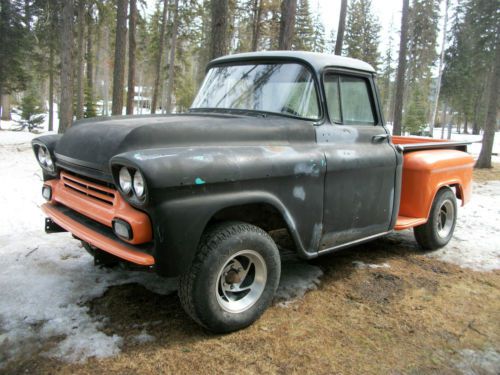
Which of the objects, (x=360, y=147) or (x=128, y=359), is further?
(x=360, y=147)

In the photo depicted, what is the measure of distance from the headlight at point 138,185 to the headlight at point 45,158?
1561 mm

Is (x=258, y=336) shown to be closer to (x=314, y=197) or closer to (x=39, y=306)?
(x=314, y=197)

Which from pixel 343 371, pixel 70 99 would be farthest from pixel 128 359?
pixel 70 99

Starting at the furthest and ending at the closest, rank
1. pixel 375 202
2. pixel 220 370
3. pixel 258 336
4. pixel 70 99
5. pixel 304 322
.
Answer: pixel 70 99, pixel 375 202, pixel 304 322, pixel 258 336, pixel 220 370

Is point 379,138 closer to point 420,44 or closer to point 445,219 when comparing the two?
point 445,219

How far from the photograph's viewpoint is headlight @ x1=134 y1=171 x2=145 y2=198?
100 inches

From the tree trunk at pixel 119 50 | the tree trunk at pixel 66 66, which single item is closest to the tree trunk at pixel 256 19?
the tree trunk at pixel 119 50

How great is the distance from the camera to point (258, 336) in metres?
3.01

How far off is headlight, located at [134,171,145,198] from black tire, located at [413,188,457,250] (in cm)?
374

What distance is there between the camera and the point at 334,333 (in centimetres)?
310

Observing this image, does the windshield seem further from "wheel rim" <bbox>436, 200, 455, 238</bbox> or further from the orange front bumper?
"wheel rim" <bbox>436, 200, 455, 238</bbox>

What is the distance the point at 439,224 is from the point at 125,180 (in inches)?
174

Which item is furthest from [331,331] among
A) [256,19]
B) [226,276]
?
[256,19]

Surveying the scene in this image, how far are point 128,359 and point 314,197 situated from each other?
1851 millimetres
